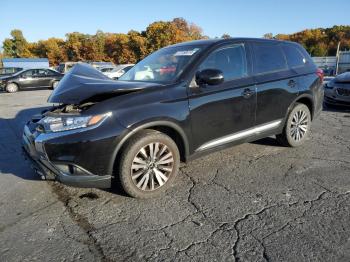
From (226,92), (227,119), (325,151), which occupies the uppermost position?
(226,92)

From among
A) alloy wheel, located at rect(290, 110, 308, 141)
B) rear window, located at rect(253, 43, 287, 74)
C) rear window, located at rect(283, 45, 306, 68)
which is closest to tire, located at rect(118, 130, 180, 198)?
rear window, located at rect(253, 43, 287, 74)

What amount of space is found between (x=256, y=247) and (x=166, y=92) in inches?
74.6

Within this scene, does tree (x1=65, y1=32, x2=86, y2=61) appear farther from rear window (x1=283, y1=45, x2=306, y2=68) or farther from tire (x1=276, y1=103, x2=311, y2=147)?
tire (x1=276, y1=103, x2=311, y2=147)

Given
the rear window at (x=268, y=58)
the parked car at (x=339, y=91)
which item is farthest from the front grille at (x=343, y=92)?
the rear window at (x=268, y=58)

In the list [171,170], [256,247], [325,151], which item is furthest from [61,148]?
[325,151]

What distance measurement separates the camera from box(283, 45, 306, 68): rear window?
537 cm

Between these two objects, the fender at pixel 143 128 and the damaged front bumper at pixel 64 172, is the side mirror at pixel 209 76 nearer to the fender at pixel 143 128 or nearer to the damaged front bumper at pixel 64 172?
the fender at pixel 143 128

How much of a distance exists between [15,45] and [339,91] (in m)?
94.3

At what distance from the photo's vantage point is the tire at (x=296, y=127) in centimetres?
534

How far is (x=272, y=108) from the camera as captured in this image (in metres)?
4.93

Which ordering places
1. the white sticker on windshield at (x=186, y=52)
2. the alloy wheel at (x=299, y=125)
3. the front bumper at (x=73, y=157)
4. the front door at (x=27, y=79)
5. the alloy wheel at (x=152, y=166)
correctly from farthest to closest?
the front door at (x=27, y=79) < the alloy wheel at (x=299, y=125) < the white sticker on windshield at (x=186, y=52) < the alloy wheel at (x=152, y=166) < the front bumper at (x=73, y=157)

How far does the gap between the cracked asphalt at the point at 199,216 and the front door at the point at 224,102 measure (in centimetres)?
57

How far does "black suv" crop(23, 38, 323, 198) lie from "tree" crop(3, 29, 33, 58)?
9373 cm

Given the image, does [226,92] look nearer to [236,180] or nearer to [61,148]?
[236,180]
